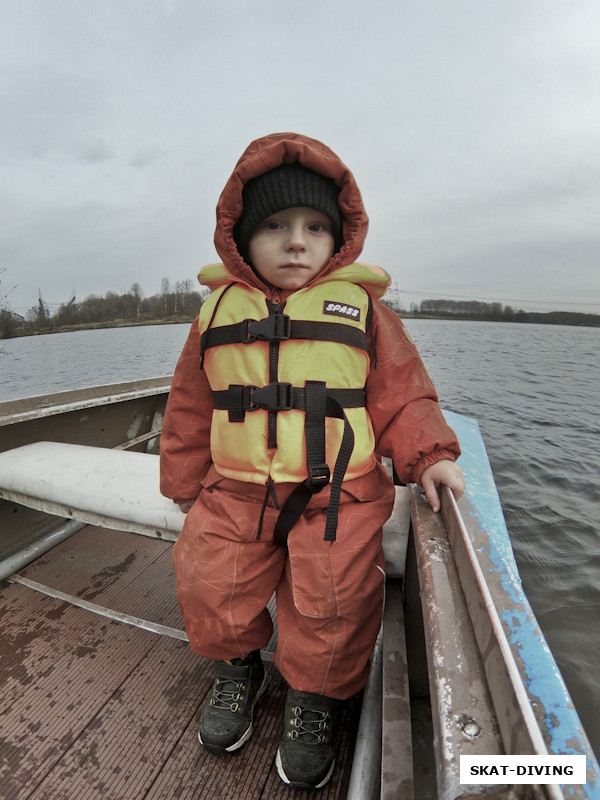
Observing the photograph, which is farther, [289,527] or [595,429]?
[595,429]

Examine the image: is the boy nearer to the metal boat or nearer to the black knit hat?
the black knit hat

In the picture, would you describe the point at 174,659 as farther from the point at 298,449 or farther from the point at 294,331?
the point at 294,331

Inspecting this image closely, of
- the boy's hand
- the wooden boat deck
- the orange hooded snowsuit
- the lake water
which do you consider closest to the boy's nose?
the orange hooded snowsuit

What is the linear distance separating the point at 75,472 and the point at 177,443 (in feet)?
2.21

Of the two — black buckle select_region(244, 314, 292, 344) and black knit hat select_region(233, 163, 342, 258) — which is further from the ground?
black knit hat select_region(233, 163, 342, 258)

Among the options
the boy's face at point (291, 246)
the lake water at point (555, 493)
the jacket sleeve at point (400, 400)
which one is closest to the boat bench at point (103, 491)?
the jacket sleeve at point (400, 400)

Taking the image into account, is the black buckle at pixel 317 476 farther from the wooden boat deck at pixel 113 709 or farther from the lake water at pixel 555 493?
the lake water at pixel 555 493

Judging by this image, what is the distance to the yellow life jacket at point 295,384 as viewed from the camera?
1.47 metres

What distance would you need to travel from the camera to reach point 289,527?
1.45m

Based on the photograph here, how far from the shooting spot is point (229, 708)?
Result: 1.51 m

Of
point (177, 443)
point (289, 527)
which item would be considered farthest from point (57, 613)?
point (289, 527)

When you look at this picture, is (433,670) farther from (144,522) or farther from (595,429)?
(595,429)

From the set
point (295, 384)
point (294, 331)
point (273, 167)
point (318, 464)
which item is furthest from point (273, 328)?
point (273, 167)

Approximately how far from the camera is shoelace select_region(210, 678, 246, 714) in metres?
1.52
